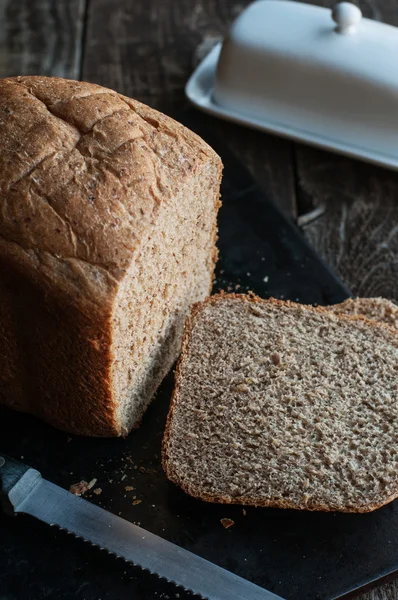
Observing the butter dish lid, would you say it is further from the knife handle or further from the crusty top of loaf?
the knife handle

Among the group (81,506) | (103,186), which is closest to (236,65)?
(103,186)

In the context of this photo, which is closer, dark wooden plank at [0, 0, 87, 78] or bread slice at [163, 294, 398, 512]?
bread slice at [163, 294, 398, 512]

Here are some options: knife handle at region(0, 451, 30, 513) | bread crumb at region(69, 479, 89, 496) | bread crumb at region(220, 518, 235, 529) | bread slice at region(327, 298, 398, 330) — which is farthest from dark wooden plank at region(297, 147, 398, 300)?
knife handle at region(0, 451, 30, 513)

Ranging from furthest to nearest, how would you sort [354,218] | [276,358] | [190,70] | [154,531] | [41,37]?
1. [41,37]
2. [190,70]
3. [354,218]
4. [276,358]
5. [154,531]

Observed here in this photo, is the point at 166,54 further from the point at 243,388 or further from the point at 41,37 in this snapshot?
the point at 243,388

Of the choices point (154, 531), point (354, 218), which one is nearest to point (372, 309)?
point (354, 218)

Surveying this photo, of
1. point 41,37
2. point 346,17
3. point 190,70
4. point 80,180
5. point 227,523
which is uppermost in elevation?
point 80,180
